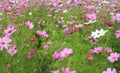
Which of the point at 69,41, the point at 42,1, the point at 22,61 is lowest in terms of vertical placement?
the point at 42,1

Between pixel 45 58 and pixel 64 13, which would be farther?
pixel 64 13

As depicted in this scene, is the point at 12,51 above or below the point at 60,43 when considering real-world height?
above

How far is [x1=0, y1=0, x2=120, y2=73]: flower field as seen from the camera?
3.54 metres

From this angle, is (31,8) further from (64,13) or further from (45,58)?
(45,58)

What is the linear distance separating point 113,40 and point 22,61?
4.01 ft

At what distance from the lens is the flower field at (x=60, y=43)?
3.54m

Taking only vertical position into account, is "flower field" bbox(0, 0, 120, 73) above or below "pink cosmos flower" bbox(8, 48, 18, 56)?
below

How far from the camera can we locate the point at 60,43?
185 inches

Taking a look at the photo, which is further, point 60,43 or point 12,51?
point 60,43

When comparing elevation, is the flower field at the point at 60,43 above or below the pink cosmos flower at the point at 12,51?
below

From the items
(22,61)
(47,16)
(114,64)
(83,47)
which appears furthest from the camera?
(47,16)

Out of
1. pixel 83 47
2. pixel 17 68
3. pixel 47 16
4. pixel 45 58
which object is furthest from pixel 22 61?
pixel 47 16

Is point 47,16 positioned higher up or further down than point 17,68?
further down

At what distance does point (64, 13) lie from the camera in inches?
267
